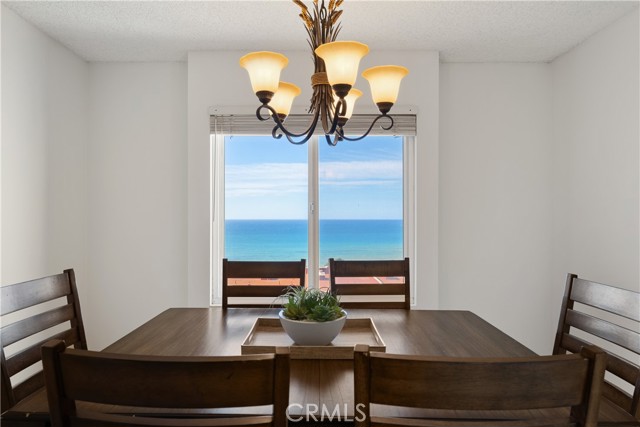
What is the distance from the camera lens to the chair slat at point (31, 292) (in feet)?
4.13

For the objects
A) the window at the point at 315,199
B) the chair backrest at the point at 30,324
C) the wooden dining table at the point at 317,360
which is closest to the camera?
the wooden dining table at the point at 317,360

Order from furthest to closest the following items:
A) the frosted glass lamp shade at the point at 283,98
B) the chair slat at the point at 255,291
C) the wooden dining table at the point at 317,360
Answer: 1. the chair slat at the point at 255,291
2. the frosted glass lamp shade at the point at 283,98
3. the wooden dining table at the point at 317,360

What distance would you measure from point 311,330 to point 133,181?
2226 millimetres

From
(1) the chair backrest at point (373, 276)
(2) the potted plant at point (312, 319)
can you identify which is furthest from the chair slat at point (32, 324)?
(1) the chair backrest at point (373, 276)

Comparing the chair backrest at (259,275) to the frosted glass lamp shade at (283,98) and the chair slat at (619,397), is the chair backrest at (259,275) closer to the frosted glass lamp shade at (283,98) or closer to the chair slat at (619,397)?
the frosted glass lamp shade at (283,98)

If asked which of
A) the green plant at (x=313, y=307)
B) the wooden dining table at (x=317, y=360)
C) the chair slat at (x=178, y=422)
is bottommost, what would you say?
the wooden dining table at (x=317, y=360)

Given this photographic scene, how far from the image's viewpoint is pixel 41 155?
245 centimetres

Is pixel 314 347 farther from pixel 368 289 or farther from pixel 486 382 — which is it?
pixel 368 289

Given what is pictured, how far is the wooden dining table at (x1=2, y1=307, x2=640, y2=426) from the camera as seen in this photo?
0.97 meters

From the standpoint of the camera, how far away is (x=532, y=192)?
9.55 ft

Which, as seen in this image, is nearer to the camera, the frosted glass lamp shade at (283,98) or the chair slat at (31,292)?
the chair slat at (31,292)

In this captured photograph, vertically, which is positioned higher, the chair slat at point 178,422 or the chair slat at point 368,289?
the chair slat at point 178,422

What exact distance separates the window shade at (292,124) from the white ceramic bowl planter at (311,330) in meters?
1.72

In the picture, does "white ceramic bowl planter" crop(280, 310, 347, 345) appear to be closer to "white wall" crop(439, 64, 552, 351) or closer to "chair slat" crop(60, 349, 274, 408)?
"chair slat" crop(60, 349, 274, 408)
